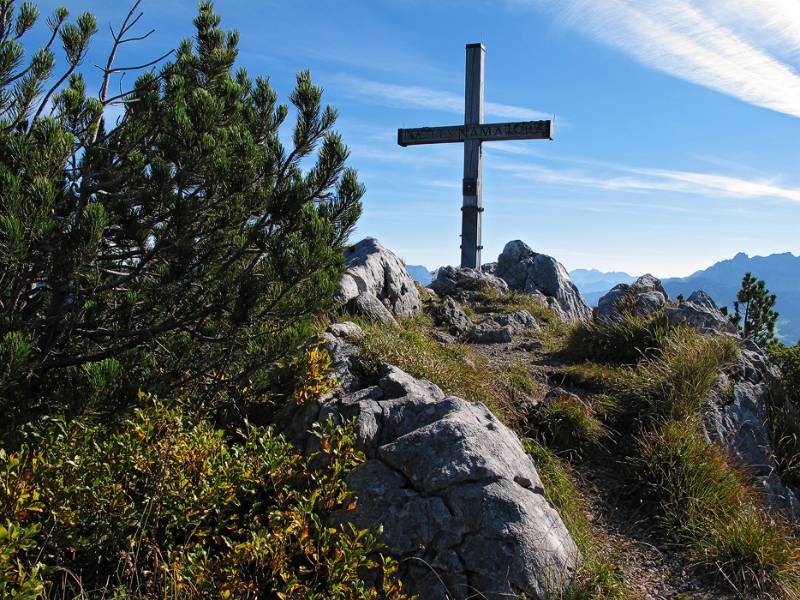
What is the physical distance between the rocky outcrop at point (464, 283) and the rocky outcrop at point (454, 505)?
31.8 feet

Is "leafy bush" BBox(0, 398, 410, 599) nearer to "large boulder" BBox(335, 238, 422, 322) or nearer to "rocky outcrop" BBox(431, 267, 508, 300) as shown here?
"large boulder" BBox(335, 238, 422, 322)

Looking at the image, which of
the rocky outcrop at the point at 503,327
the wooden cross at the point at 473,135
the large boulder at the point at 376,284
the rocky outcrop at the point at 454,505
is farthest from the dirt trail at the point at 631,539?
the wooden cross at the point at 473,135

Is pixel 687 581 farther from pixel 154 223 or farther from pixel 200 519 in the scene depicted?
pixel 154 223

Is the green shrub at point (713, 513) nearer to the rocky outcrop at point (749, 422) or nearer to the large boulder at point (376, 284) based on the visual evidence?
the rocky outcrop at point (749, 422)

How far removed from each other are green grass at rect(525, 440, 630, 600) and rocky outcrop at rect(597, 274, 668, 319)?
5409mm

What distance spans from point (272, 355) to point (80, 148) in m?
2.52

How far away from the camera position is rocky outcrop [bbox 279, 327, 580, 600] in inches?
191

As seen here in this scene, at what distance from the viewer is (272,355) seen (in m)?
5.98

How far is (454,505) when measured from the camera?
5141 millimetres

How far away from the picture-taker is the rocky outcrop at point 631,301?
12.4m

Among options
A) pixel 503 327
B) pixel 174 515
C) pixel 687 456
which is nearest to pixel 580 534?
pixel 687 456

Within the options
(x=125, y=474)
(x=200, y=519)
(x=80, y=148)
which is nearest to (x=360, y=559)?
(x=200, y=519)

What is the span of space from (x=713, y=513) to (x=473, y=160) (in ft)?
38.1

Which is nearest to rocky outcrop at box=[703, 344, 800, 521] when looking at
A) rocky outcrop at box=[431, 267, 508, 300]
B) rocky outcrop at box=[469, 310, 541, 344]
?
rocky outcrop at box=[469, 310, 541, 344]
